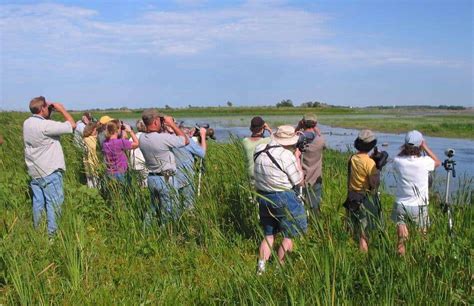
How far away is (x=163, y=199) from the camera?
572 centimetres

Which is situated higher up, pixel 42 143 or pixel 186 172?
pixel 42 143

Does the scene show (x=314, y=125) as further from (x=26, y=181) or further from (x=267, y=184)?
(x=26, y=181)

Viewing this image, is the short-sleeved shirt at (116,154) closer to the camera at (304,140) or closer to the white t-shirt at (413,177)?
the camera at (304,140)

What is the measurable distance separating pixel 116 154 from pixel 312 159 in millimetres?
2548

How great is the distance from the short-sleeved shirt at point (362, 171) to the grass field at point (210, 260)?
2.10 ft

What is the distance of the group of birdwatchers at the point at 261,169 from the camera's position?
4691 millimetres

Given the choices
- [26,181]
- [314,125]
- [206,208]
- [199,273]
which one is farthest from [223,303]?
[26,181]

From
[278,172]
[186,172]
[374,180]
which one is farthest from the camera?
[186,172]

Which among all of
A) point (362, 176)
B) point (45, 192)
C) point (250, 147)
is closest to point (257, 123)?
point (250, 147)

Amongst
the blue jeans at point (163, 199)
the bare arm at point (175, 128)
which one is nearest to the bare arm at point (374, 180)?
the blue jeans at point (163, 199)

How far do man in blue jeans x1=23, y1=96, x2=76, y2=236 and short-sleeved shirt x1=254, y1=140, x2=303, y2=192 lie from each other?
2.24m

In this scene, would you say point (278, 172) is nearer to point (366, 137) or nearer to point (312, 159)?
point (366, 137)

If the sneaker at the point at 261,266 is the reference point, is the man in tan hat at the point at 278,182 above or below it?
above

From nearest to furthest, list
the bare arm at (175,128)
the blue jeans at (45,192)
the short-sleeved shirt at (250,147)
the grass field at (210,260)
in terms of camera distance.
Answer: the grass field at (210,260)
the blue jeans at (45,192)
the short-sleeved shirt at (250,147)
the bare arm at (175,128)
